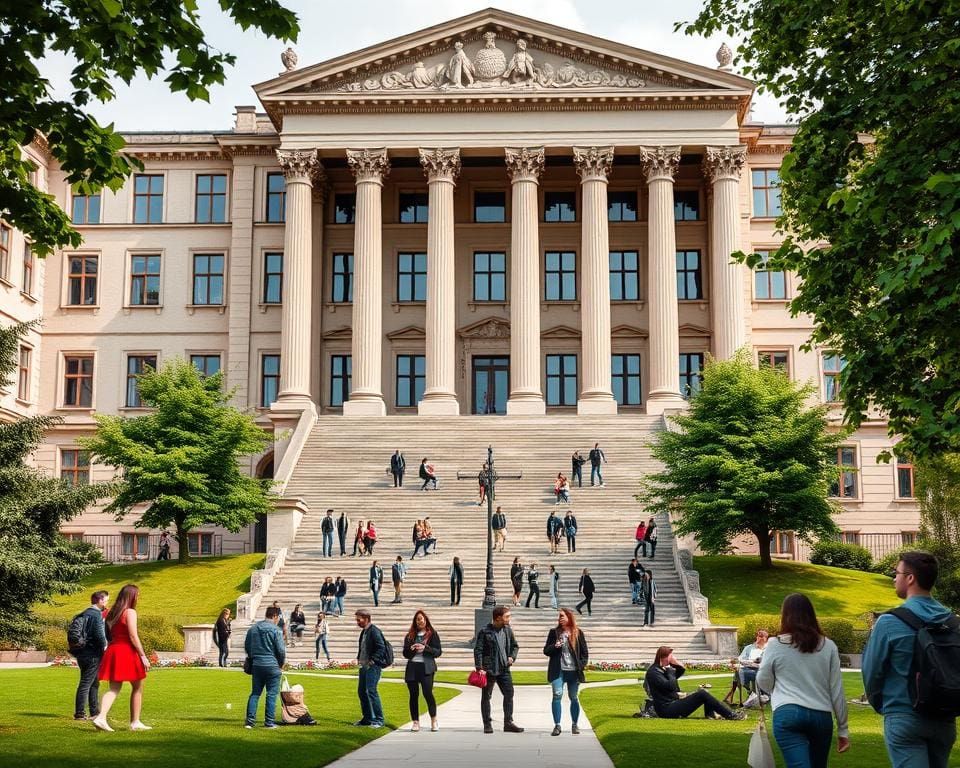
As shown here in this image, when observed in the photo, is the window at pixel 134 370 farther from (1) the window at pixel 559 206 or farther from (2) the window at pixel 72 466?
(1) the window at pixel 559 206

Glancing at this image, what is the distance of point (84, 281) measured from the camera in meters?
66.8

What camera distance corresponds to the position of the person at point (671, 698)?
826 inches

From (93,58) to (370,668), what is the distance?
993 centimetres

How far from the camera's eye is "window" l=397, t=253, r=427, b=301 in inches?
2591

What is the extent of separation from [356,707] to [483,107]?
42601mm

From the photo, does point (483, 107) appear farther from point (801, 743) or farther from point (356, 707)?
point (801, 743)

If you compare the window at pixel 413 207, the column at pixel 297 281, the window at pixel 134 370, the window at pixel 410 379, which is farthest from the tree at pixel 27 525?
the window at pixel 413 207

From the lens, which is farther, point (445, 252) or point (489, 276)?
point (489, 276)

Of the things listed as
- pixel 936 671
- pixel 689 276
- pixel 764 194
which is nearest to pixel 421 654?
pixel 936 671

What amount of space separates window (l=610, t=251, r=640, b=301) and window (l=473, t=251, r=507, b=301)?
18.4 ft

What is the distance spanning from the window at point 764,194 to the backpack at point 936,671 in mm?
58369

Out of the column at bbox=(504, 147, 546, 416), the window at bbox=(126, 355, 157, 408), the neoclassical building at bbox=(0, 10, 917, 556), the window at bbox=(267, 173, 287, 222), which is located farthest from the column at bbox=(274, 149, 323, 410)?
the column at bbox=(504, 147, 546, 416)

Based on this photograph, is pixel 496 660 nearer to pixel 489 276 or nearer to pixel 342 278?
pixel 489 276

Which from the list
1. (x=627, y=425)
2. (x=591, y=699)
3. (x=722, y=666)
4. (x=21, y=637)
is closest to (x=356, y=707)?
(x=591, y=699)
